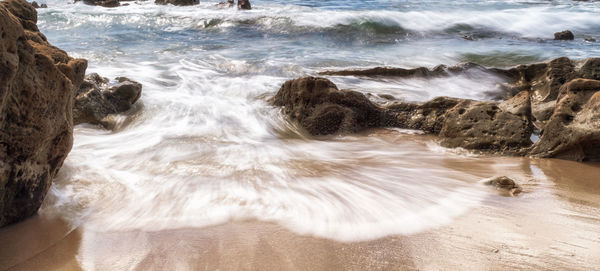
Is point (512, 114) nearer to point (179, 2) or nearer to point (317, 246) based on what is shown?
point (317, 246)

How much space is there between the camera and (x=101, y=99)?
487 cm

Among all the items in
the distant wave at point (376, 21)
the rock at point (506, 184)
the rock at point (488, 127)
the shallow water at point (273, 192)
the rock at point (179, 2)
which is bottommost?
the shallow water at point (273, 192)

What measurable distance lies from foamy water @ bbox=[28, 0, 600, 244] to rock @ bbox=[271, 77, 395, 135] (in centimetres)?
16

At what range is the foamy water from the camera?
103 inches

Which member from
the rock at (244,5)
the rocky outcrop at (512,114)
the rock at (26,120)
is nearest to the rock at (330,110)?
the rocky outcrop at (512,114)

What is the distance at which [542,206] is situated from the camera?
105 inches

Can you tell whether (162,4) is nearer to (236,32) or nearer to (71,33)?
(71,33)

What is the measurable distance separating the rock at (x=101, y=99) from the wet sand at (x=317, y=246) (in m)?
Answer: 2.39

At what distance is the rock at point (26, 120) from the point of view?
84.7 inches

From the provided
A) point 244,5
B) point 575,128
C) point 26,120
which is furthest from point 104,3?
point 575,128

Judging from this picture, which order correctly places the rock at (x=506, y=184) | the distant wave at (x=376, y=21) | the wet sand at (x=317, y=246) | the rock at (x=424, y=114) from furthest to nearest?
the distant wave at (x=376, y=21)
the rock at (x=424, y=114)
the rock at (x=506, y=184)
the wet sand at (x=317, y=246)

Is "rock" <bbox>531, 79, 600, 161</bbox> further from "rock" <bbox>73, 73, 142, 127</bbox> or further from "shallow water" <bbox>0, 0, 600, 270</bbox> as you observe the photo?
"rock" <bbox>73, 73, 142, 127</bbox>

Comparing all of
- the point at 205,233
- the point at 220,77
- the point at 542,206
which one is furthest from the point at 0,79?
the point at 220,77

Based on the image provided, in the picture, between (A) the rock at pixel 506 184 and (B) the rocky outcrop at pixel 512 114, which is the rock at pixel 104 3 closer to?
(B) the rocky outcrop at pixel 512 114
